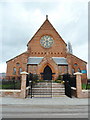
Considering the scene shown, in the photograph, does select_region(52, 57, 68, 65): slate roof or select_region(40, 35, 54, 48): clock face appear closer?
select_region(52, 57, 68, 65): slate roof

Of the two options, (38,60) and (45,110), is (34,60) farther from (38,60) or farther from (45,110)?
(45,110)

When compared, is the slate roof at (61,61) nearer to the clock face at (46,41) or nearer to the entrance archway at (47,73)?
the entrance archway at (47,73)

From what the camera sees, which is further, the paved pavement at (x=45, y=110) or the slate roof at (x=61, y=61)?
the slate roof at (x=61, y=61)

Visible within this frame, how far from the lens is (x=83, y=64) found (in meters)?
28.3

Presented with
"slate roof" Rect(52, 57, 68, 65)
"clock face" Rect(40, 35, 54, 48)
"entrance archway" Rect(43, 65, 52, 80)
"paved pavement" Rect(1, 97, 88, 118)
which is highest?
"clock face" Rect(40, 35, 54, 48)

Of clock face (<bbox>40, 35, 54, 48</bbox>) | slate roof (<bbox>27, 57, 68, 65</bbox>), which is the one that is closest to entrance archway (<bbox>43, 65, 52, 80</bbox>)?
slate roof (<bbox>27, 57, 68, 65</bbox>)

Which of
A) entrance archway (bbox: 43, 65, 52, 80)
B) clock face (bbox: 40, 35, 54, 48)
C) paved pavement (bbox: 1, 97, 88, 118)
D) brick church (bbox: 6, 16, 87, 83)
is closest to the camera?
paved pavement (bbox: 1, 97, 88, 118)

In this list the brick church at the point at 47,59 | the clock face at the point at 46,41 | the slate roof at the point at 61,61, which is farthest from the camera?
the clock face at the point at 46,41

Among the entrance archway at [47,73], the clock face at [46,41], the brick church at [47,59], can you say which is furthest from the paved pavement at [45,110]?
the clock face at [46,41]

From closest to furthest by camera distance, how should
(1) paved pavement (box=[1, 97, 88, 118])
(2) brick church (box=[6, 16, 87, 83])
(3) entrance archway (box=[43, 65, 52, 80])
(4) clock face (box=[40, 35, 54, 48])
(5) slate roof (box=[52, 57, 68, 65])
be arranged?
(1) paved pavement (box=[1, 97, 88, 118])
(2) brick church (box=[6, 16, 87, 83])
(5) slate roof (box=[52, 57, 68, 65])
(3) entrance archway (box=[43, 65, 52, 80])
(4) clock face (box=[40, 35, 54, 48])

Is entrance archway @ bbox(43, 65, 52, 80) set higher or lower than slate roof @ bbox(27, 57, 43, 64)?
lower

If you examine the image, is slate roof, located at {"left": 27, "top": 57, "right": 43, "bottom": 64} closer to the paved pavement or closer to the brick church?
the brick church

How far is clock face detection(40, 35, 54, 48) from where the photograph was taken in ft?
99.2

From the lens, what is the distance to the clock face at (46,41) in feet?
99.2
